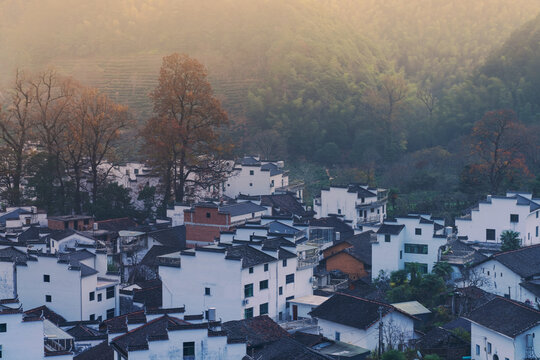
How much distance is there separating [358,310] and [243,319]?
9.54 ft

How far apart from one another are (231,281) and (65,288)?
5.06m

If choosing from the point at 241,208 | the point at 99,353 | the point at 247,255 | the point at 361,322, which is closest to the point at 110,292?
the point at 247,255

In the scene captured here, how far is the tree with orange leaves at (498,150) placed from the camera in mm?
35781

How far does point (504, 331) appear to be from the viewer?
18.9m

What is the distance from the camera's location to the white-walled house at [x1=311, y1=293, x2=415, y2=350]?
21016 millimetres

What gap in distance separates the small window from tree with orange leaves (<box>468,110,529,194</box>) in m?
21.4

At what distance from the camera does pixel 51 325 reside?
21391 mm

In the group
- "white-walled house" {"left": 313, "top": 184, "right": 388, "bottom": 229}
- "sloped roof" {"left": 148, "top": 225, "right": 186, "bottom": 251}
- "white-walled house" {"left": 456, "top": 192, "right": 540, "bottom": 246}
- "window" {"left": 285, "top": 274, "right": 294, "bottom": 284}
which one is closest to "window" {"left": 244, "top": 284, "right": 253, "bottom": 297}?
"window" {"left": 285, "top": 274, "right": 294, "bottom": 284}

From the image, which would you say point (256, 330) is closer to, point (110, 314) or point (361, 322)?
point (361, 322)

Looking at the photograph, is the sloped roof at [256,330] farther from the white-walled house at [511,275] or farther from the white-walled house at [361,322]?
the white-walled house at [511,275]

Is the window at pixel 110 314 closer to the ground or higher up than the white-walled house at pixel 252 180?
closer to the ground

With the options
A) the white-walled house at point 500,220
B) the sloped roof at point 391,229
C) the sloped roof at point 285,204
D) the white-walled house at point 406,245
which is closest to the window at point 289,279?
the white-walled house at point 406,245

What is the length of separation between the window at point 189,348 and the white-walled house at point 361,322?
5.46m

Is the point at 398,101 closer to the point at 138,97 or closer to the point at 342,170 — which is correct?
the point at 342,170
